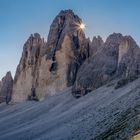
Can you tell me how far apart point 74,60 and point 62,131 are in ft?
173

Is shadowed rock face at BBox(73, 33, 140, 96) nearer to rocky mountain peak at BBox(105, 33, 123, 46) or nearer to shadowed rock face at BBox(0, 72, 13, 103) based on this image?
rocky mountain peak at BBox(105, 33, 123, 46)

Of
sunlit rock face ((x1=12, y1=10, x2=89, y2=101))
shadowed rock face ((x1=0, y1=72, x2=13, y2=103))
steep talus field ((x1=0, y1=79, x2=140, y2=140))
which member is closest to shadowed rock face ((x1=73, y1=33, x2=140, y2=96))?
steep talus field ((x1=0, y1=79, x2=140, y2=140))

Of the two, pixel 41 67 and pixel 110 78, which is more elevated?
pixel 41 67

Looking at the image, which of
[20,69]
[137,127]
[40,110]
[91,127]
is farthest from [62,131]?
[20,69]

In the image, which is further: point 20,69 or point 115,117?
point 20,69

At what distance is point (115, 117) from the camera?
39.8 metres

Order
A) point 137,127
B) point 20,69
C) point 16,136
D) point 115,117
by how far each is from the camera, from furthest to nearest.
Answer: point 20,69
point 16,136
point 115,117
point 137,127

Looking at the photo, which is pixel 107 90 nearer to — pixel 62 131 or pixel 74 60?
pixel 62 131

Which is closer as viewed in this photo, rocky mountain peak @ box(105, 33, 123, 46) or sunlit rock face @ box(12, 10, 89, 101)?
rocky mountain peak @ box(105, 33, 123, 46)

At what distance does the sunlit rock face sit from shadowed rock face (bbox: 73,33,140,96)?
11644 millimetres

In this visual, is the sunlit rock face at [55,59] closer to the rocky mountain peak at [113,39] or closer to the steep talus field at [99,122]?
the rocky mountain peak at [113,39]

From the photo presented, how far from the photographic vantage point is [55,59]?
101500 mm

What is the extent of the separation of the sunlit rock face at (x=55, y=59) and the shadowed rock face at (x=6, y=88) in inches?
337

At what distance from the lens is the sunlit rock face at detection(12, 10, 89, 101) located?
320 ft
